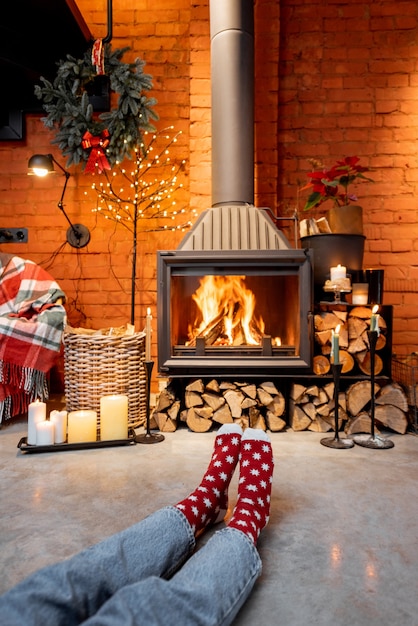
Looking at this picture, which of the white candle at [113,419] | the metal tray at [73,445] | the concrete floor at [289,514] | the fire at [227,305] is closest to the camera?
the concrete floor at [289,514]

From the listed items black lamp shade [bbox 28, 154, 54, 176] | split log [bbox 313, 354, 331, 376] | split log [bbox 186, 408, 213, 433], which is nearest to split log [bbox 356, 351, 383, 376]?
split log [bbox 313, 354, 331, 376]

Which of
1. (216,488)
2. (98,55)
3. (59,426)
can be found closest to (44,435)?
(59,426)

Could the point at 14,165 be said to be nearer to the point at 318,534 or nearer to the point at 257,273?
the point at 257,273

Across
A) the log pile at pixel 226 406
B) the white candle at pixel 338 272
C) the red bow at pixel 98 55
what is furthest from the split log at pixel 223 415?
the red bow at pixel 98 55

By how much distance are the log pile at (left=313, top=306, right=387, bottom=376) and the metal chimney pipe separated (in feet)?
2.30

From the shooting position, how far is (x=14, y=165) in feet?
9.04

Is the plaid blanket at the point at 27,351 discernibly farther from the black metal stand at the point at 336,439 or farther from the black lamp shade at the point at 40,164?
the black metal stand at the point at 336,439

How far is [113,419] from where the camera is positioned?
1822 mm

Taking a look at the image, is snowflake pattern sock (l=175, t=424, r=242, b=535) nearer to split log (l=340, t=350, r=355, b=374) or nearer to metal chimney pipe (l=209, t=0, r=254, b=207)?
split log (l=340, t=350, r=355, b=374)

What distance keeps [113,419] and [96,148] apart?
1.44m

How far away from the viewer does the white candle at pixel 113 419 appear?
1.82 m

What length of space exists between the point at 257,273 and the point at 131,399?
78 cm

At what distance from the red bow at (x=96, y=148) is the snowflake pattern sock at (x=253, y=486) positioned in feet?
5.82

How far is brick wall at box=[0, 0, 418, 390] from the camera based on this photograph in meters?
2.65
